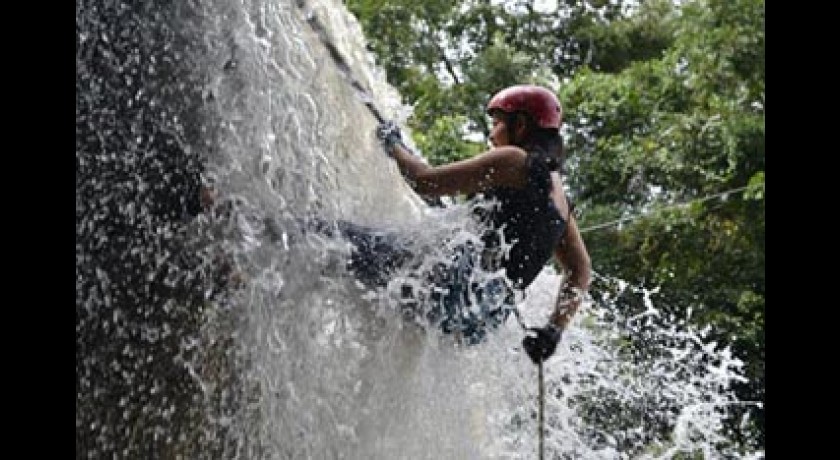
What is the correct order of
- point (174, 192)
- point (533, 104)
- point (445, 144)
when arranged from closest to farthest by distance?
point (174, 192)
point (533, 104)
point (445, 144)

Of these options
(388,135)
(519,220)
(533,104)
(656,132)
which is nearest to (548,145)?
(533,104)

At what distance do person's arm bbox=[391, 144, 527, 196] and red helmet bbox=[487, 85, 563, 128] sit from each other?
20 centimetres

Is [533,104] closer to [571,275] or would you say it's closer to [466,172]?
[466,172]

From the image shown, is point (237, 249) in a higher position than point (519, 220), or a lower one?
higher

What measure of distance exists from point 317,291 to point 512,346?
3.03 feet

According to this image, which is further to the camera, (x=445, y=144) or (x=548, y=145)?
(x=445, y=144)

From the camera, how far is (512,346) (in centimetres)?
362

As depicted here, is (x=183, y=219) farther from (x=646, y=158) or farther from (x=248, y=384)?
(x=646, y=158)

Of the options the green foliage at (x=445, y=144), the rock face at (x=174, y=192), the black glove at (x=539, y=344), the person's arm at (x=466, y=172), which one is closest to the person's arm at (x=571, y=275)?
the black glove at (x=539, y=344)

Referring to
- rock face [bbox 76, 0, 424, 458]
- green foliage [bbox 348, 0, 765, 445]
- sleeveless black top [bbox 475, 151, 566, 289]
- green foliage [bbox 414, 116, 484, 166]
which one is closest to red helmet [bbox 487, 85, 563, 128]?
sleeveless black top [bbox 475, 151, 566, 289]

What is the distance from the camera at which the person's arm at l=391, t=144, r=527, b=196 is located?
10.6ft

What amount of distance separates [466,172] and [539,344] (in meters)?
0.65

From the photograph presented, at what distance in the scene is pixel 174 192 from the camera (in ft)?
8.52
